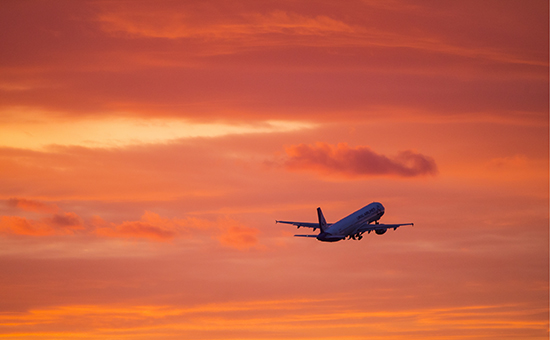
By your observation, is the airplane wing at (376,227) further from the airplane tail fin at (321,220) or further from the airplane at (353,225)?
the airplane tail fin at (321,220)

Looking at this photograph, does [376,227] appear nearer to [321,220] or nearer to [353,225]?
[353,225]

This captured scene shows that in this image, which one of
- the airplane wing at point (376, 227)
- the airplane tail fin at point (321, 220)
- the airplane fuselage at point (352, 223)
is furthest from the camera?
the airplane wing at point (376, 227)

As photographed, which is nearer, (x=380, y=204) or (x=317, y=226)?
(x=317, y=226)

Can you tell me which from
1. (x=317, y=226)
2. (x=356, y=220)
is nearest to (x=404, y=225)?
(x=356, y=220)

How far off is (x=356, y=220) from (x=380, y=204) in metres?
18.6

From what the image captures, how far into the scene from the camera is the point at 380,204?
183125 mm

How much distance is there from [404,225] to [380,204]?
16.6m

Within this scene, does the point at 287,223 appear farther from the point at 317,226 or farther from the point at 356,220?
the point at 356,220

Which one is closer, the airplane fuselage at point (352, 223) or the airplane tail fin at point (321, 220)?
the airplane fuselage at point (352, 223)

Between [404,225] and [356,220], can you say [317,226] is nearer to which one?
[356,220]

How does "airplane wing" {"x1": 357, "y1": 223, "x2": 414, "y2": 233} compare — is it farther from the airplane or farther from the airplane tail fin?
the airplane tail fin

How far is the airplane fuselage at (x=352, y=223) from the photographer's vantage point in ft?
518

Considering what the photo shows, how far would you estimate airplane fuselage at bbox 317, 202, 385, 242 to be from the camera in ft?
518

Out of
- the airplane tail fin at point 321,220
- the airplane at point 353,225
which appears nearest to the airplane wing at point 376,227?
the airplane at point 353,225
